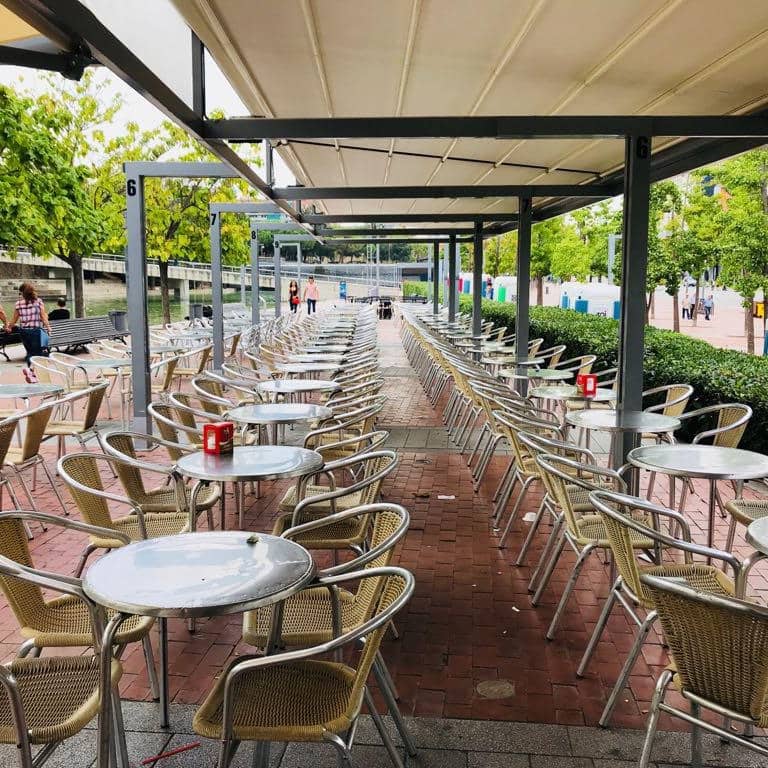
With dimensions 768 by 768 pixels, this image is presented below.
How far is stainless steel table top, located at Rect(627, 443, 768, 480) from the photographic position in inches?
140

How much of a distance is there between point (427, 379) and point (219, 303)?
3353 millimetres

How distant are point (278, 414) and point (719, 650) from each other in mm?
3445

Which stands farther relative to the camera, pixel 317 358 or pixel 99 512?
pixel 317 358

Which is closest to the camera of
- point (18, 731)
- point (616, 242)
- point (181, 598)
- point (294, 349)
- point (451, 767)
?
point (18, 731)

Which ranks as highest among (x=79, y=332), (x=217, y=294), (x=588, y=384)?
(x=217, y=294)

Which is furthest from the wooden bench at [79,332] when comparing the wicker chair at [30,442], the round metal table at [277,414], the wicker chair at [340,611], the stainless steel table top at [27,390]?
the wicker chair at [340,611]

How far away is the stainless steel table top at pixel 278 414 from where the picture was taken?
496cm

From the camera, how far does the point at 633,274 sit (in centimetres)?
553

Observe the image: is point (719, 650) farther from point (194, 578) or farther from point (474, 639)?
point (474, 639)

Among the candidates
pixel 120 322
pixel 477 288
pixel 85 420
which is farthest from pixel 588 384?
pixel 120 322

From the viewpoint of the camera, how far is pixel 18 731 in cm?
198

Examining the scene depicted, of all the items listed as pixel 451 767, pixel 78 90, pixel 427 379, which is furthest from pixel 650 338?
pixel 78 90

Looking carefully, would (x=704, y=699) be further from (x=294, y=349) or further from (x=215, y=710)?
(x=294, y=349)

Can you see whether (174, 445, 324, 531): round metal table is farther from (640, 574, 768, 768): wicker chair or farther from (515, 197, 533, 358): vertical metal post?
(515, 197, 533, 358): vertical metal post
